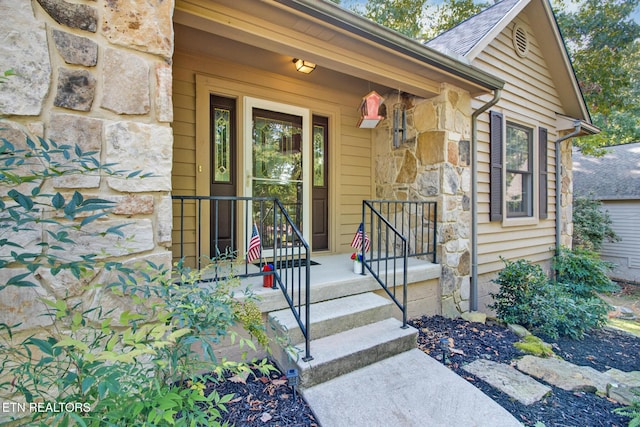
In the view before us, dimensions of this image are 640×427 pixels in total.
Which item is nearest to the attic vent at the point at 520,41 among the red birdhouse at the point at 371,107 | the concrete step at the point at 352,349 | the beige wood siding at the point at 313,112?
the beige wood siding at the point at 313,112

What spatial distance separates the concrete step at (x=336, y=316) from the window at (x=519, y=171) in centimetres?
296

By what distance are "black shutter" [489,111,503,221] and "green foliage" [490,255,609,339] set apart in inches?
28.9

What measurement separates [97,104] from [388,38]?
7.19 feet

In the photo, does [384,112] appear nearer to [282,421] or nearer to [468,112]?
[468,112]

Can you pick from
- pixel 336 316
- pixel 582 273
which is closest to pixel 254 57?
pixel 336 316

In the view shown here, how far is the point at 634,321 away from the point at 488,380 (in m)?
4.79

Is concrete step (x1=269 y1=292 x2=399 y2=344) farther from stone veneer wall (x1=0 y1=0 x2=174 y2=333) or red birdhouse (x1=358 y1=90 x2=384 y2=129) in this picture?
red birdhouse (x1=358 y1=90 x2=384 y2=129)

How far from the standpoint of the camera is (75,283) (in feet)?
Result: 4.62

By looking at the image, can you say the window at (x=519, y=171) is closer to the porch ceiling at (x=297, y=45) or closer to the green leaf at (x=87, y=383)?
the porch ceiling at (x=297, y=45)

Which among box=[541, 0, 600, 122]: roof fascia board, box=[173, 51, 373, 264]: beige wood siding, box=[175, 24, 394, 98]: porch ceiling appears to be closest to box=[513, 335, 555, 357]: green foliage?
box=[173, 51, 373, 264]: beige wood siding

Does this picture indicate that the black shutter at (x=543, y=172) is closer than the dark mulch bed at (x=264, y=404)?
No

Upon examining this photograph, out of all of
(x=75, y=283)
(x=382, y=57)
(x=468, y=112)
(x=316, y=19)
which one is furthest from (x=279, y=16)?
(x=468, y=112)

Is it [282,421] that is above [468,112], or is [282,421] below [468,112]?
below

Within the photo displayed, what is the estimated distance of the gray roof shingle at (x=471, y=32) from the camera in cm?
375
